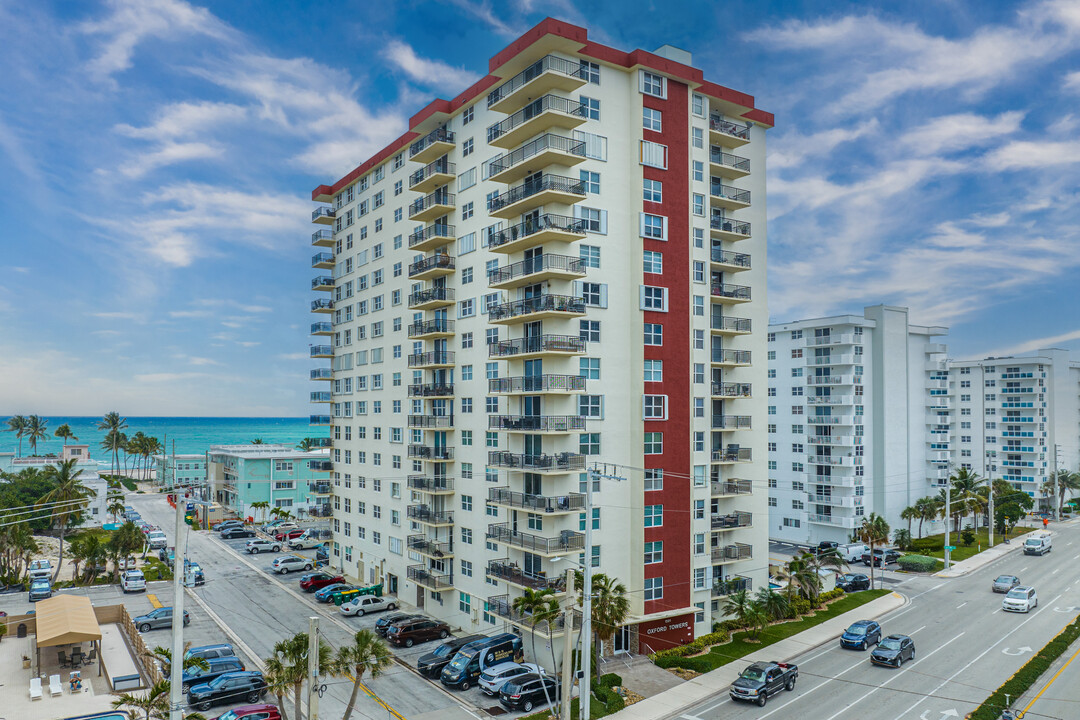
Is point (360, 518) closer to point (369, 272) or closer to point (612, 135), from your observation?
point (369, 272)

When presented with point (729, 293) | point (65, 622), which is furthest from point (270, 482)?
point (729, 293)

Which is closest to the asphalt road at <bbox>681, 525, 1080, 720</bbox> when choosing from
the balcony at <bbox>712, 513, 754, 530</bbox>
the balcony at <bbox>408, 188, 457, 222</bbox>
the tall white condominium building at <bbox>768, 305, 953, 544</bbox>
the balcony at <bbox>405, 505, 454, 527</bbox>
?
the balcony at <bbox>712, 513, 754, 530</bbox>

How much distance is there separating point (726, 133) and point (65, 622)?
5318 centimetres

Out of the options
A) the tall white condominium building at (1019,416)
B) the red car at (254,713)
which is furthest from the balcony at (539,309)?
the tall white condominium building at (1019,416)

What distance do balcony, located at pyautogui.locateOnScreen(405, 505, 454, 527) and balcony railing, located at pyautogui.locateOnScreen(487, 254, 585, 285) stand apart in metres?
17.7

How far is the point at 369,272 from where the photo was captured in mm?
63250

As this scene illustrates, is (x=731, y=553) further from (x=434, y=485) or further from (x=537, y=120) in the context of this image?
(x=537, y=120)

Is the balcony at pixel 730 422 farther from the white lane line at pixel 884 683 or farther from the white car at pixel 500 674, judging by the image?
the white car at pixel 500 674

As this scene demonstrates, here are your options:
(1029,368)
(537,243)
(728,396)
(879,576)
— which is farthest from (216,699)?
(1029,368)

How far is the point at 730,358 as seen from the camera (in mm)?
50406

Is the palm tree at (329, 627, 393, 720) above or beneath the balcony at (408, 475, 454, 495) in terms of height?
beneath

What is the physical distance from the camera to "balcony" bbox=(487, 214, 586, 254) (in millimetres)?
40562

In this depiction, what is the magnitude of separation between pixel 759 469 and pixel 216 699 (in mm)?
38931

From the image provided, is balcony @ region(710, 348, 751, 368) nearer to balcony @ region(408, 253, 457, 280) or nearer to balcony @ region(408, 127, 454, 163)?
balcony @ region(408, 253, 457, 280)
